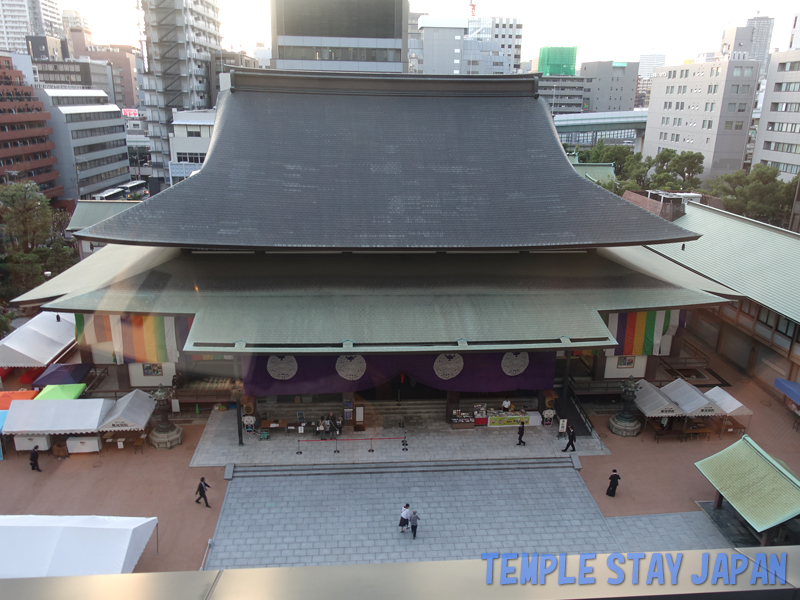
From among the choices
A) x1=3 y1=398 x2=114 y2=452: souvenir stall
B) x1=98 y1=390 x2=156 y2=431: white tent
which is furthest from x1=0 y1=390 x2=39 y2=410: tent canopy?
x1=98 y1=390 x2=156 y2=431: white tent

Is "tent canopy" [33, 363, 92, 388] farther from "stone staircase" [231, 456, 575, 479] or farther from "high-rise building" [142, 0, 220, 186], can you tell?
"high-rise building" [142, 0, 220, 186]

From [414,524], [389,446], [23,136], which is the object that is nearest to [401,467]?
[389,446]

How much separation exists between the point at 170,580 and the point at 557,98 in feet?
435

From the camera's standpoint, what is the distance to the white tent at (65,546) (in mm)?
14086

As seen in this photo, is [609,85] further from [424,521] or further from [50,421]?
[50,421]

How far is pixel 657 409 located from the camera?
21969mm

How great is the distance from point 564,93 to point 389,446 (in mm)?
119207

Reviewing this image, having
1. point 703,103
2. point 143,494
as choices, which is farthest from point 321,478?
point 703,103

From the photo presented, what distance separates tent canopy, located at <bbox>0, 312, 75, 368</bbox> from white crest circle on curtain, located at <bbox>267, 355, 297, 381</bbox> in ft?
38.9

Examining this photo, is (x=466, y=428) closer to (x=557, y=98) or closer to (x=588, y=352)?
(x=588, y=352)

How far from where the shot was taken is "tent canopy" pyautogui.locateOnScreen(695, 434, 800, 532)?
1589 centimetres

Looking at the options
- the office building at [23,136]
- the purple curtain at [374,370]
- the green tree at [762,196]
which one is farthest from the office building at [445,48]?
the purple curtain at [374,370]

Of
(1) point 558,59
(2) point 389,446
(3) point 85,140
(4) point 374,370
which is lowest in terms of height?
(2) point 389,446

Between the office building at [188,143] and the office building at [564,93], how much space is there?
87536 millimetres
